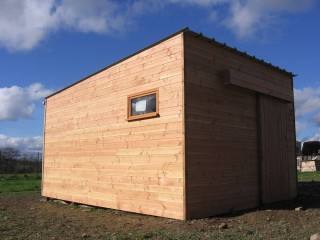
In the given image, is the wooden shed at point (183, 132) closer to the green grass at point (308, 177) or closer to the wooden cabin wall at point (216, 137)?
the wooden cabin wall at point (216, 137)

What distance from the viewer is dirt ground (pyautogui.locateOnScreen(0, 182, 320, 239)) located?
7.23 metres

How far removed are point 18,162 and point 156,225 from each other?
26.4m

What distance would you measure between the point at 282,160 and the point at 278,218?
3448mm

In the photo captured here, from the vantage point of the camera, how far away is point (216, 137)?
9391 mm

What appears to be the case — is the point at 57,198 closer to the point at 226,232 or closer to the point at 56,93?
the point at 56,93

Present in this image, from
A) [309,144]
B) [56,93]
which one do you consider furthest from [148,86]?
Result: [309,144]

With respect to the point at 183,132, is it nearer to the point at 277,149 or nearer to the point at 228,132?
the point at 228,132

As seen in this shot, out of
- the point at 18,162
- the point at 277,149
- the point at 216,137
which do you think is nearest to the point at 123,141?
the point at 216,137

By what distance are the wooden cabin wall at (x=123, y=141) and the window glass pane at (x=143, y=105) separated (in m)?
0.24

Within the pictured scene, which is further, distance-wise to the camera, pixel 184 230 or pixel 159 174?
pixel 159 174

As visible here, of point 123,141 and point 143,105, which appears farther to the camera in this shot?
point 123,141

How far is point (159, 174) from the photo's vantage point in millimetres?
9133

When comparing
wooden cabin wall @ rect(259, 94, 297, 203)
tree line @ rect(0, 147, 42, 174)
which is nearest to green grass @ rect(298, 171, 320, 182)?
wooden cabin wall @ rect(259, 94, 297, 203)

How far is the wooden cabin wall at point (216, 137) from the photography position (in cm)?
873
